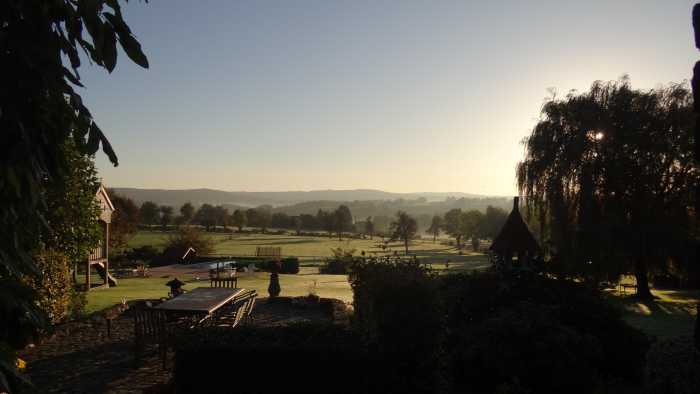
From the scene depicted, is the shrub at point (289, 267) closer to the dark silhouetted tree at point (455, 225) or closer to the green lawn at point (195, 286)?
the green lawn at point (195, 286)

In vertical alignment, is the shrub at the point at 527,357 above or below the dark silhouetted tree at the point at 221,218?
below

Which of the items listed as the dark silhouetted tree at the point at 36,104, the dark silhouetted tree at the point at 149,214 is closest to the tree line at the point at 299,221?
A: the dark silhouetted tree at the point at 149,214

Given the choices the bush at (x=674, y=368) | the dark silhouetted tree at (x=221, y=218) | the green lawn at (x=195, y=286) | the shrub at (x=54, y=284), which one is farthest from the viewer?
the dark silhouetted tree at (x=221, y=218)

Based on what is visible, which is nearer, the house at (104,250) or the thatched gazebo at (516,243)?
the thatched gazebo at (516,243)

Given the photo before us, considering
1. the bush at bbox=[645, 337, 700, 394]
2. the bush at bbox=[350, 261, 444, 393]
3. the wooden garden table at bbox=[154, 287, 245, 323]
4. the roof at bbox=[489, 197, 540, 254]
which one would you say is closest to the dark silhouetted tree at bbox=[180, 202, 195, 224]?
the wooden garden table at bbox=[154, 287, 245, 323]

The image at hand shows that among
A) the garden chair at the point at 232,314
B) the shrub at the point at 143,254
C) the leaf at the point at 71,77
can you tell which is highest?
the leaf at the point at 71,77

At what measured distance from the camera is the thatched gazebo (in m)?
14.8

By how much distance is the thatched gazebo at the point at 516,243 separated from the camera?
14805 mm

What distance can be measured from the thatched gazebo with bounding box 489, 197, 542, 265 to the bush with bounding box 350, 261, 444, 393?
6.60m

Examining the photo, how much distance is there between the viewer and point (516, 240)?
48.7 feet

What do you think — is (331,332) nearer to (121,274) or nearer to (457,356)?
(457,356)

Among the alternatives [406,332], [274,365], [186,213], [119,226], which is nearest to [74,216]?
[274,365]

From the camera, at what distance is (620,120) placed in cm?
2589

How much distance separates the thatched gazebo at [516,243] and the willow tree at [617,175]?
11.6 meters
